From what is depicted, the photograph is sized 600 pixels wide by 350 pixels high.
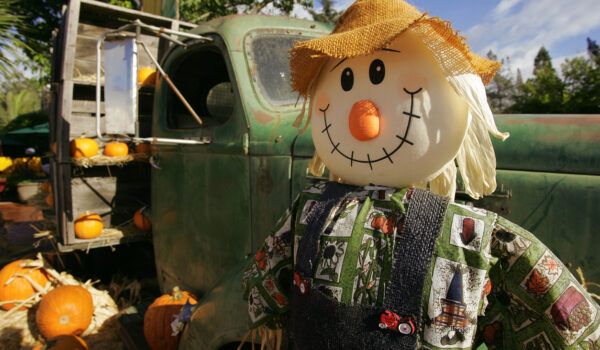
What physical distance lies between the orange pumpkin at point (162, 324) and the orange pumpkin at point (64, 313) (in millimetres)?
983

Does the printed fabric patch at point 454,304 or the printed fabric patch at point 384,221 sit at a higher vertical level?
the printed fabric patch at point 384,221

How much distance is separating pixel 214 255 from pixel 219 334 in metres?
0.79

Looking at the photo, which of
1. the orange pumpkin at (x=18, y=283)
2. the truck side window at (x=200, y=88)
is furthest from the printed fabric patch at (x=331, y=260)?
the orange pumpkin at (x=18, y=283)

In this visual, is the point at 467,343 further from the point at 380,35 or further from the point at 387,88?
the point at 380,35

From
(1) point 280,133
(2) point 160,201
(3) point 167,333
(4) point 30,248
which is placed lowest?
(4) point 30,248

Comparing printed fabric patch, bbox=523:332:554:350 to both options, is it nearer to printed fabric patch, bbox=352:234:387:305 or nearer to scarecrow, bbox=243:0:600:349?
scarecrow, bbox=243:0:600:349

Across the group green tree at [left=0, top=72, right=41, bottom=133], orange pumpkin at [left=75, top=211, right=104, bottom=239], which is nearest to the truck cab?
orange pumpkin at [left=75, top=211, right=104, bottom=239]

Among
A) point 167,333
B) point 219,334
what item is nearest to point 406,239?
point 219,334

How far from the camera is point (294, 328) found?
117 cm

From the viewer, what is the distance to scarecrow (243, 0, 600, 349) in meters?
0.95

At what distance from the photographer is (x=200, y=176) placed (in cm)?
251

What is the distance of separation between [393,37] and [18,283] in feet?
13.5

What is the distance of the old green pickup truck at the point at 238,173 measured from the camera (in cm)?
124

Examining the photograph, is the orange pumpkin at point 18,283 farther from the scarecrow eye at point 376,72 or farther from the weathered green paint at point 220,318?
the scarecrow eye at point 376,72
